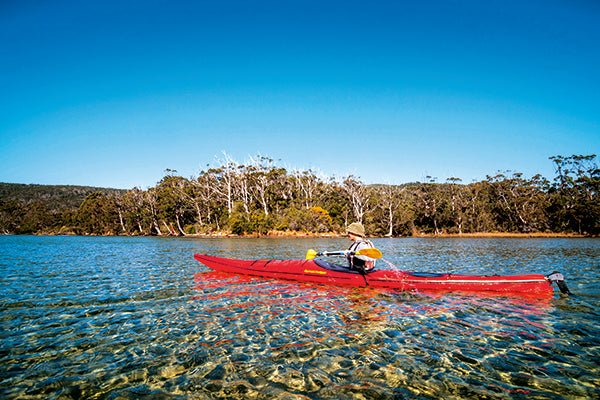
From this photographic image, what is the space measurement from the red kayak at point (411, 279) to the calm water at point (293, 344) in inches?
15.8

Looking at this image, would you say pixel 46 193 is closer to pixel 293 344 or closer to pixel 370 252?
pixel 370 252

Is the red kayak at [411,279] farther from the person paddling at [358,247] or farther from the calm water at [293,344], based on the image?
the calm water at [293,344]

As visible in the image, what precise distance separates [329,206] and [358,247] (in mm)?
52080

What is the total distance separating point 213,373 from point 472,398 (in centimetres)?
314

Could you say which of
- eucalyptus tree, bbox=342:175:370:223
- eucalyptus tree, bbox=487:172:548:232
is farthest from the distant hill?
Result: eucalyptus tree, bbox=487:172:548:232

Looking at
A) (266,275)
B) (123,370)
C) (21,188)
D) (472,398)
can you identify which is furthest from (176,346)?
(21,188)

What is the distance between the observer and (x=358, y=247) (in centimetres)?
964

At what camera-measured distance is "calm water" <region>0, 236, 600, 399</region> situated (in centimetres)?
414

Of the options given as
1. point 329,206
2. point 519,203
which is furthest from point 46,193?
point 519,203

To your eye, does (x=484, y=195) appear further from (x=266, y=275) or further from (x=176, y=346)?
(x=176, y=346)

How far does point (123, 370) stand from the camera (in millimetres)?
4594

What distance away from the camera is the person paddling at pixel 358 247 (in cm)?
951

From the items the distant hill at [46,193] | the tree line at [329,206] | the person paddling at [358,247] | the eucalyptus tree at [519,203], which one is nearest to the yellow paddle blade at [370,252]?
the person paddling at [358,247]

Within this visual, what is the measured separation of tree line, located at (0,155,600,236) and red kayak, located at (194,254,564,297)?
141 feet
